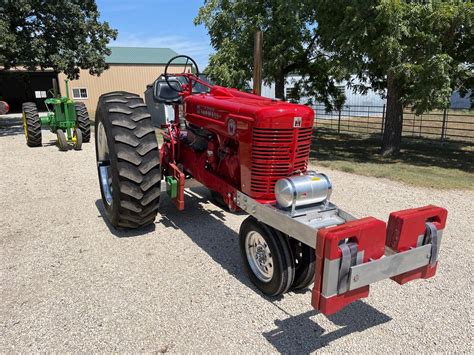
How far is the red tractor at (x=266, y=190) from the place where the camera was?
7.82 ft

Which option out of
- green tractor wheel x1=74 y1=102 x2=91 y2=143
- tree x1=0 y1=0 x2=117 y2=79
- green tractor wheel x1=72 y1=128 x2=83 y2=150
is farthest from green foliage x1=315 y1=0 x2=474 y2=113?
tree x1=0 y1=0 x2=117 y2=79

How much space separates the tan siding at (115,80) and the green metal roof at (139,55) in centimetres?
65

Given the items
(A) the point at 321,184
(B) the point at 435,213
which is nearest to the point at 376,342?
(B) the point at 435,213

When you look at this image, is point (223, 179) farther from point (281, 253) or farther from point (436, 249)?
point (436, 249)

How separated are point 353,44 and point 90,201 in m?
6.64

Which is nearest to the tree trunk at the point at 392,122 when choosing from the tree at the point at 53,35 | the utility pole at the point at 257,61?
the utility pole at the point at 257,61

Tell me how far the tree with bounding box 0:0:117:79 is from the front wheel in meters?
14.5

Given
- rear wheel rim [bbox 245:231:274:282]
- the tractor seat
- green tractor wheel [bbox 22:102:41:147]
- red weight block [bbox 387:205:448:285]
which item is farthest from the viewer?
green tractor wheel [bbox 22:102:41:147]

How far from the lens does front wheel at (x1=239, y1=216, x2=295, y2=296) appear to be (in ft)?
9.50

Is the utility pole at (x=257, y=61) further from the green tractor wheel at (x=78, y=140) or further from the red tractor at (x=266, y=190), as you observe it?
the green tractor wheel at (x=78, y=140)

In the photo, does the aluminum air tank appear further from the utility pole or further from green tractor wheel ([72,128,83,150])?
green tractor wheel ([72,128,83,150])

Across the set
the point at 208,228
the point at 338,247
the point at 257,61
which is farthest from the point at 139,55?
the point at 338,247

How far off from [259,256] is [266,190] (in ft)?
1.81

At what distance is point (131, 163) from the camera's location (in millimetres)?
3881
